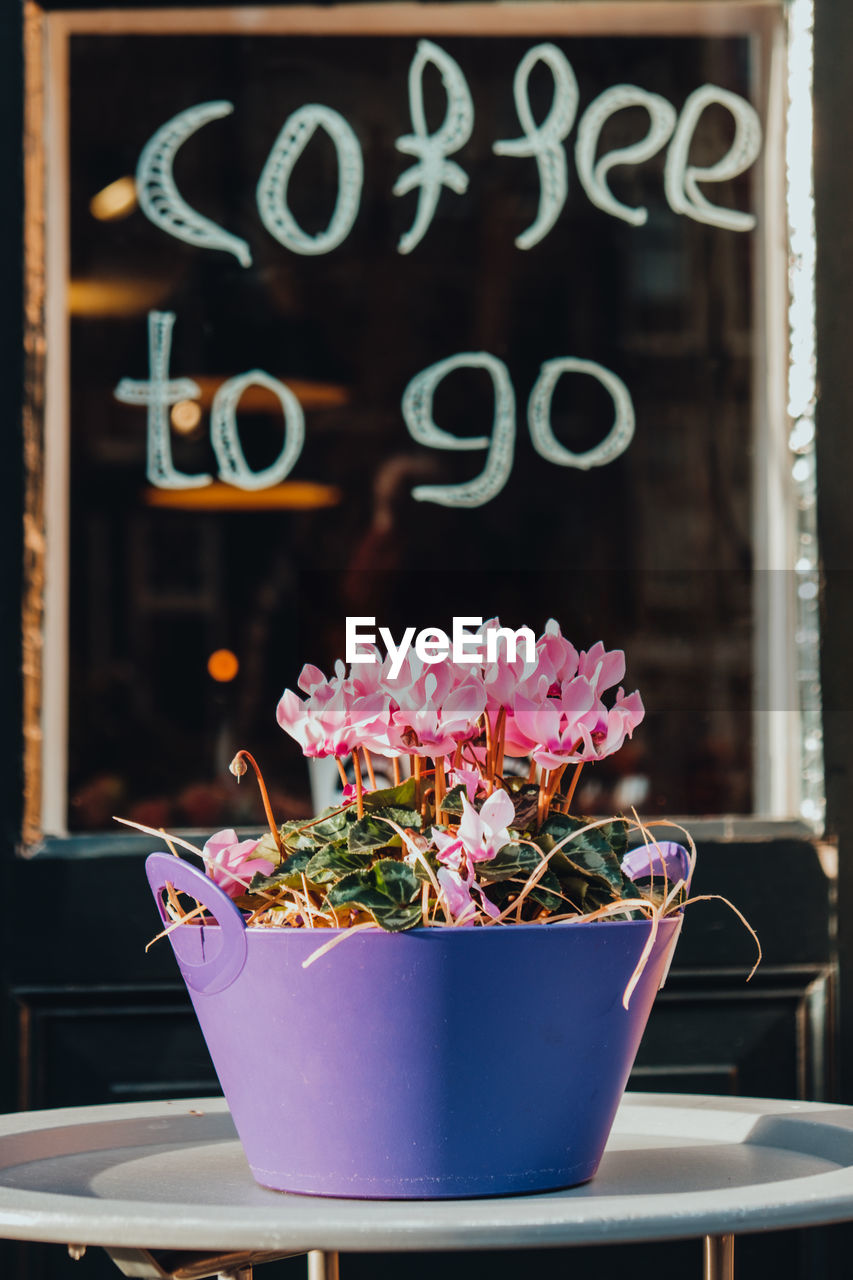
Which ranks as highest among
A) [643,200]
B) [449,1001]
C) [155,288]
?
[643,200]

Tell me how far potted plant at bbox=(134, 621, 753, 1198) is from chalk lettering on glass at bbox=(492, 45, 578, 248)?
1282mm

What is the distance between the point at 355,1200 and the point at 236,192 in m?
1.50

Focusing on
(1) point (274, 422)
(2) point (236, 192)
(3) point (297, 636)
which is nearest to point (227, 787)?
(3) point (297, 636)

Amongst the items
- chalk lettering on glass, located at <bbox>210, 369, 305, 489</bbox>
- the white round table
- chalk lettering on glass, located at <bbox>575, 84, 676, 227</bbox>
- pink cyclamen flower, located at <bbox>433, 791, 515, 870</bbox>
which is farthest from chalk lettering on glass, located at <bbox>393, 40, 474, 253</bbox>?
pink cyclamen flower, located at <bbox>433, 791, 515, 870</bbox>

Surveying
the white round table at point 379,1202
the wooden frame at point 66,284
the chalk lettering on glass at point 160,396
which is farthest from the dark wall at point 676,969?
the white round table at point 379,1202

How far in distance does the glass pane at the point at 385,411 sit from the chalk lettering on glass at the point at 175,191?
0.01 metres

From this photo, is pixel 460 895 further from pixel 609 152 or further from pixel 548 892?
pixel 609 152

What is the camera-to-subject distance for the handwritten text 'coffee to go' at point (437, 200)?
6.46 ft

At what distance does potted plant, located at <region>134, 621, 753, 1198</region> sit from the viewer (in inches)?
29.9

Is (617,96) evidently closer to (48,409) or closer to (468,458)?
(468,458)

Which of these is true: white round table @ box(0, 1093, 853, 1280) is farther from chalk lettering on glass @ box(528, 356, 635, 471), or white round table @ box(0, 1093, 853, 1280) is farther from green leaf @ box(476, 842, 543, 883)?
chalk lettering on glass @ box(528, 356, 635, 471)

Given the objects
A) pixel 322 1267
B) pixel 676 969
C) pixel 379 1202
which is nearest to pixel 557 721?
pixel 379 1202

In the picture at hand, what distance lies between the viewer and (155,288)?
1.98m

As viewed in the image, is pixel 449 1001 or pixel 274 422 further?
pixel 274 422
